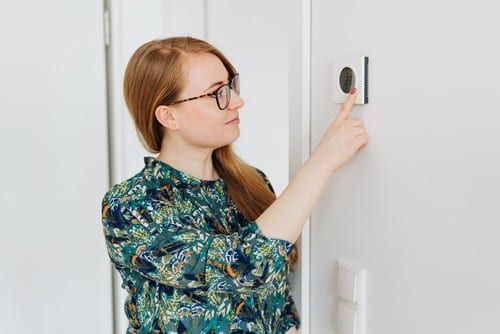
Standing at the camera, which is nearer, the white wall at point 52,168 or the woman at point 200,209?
the woman at point 200,209

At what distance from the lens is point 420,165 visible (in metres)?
0.86

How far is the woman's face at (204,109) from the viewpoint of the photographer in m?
1.12

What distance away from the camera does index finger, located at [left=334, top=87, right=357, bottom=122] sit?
959 mm

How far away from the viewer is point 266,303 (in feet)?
3.71

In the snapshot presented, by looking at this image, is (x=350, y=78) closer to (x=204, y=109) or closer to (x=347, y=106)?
(x=347, y=106)

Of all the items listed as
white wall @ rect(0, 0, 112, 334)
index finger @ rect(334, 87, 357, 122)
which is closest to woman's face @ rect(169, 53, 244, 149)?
index finger @ rect(334, 87, 357, 122)

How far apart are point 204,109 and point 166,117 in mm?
82

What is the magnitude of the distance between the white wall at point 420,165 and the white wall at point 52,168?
90 cm

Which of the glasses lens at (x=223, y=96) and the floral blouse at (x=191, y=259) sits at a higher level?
the glasses lens at (x=223, y=96)

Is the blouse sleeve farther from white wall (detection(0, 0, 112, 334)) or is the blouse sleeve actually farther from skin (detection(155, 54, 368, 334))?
white wall (detection(0, 0, 112, 334))

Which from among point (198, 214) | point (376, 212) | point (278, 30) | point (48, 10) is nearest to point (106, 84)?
point (48, 10)

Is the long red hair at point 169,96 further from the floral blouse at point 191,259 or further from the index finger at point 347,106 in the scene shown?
the index finger at point 347,106

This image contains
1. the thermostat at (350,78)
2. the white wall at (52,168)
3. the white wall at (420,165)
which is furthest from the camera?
the white wall at (52,168)

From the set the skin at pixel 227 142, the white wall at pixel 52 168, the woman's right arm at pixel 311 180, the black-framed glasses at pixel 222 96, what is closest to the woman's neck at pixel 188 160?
the skin at pixel 227 142
